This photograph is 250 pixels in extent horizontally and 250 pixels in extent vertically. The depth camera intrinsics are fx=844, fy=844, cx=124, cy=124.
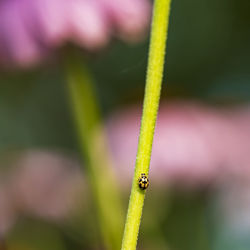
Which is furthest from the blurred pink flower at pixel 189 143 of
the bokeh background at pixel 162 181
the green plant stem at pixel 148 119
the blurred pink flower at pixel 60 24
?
the green plant stem at pixel 148 119

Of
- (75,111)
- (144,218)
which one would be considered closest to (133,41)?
(75,111)

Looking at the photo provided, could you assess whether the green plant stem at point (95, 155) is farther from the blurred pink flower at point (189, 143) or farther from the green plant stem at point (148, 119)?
the green plant stem at point (148, 119)

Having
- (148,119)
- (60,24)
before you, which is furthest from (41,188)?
(148,119)

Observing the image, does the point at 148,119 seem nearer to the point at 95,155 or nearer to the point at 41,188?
the point at 95,155

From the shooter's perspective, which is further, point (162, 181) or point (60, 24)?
point (162, 181)

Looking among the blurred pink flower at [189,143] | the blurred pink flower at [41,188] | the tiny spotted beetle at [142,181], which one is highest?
the tiny spotted beetle at [142,181]

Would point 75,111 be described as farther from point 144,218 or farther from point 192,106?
point 192,106
